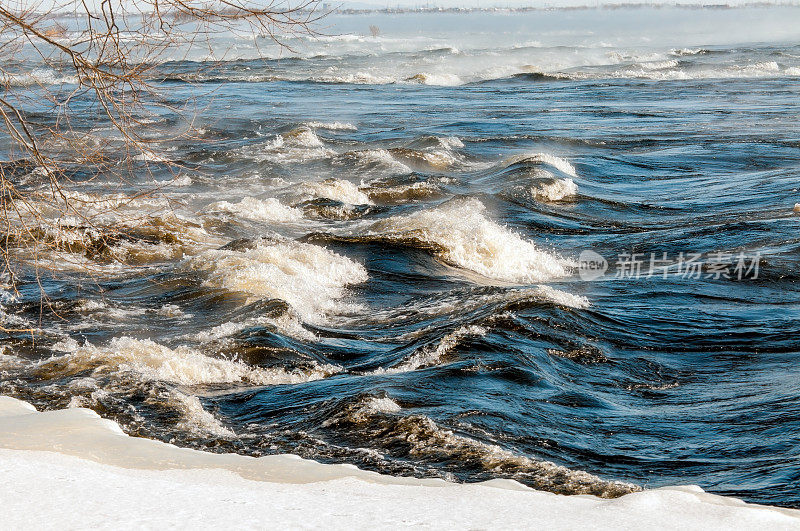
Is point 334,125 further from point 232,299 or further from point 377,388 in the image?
point 377,388

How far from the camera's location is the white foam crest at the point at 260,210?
11.4m

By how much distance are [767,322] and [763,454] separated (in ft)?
8.37

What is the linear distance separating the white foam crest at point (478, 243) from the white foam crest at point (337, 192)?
64.9 inches

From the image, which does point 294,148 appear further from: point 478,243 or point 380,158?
point 478,243

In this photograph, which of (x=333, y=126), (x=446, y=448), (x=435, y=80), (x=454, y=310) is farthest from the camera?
(x=435, y=80)

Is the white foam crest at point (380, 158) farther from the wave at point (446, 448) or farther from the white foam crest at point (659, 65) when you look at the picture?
the white foam crest at point (659, 65)

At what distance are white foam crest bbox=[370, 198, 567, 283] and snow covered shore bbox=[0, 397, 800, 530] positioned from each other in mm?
5166

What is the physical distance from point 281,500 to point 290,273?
5.30 metres

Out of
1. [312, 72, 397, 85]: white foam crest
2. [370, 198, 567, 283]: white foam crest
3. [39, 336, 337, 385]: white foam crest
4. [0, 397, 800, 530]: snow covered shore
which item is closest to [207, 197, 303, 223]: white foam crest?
[370, 198, 567, 283]: white foam crest

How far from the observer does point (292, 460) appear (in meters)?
4.20

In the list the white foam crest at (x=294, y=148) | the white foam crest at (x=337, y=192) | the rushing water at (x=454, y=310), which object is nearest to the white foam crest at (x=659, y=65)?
the rushing water at (x=454, y=310)

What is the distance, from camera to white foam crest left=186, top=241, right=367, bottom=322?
25.8 ft

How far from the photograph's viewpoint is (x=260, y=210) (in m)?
11.6

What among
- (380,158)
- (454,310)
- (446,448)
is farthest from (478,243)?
(380,158)
